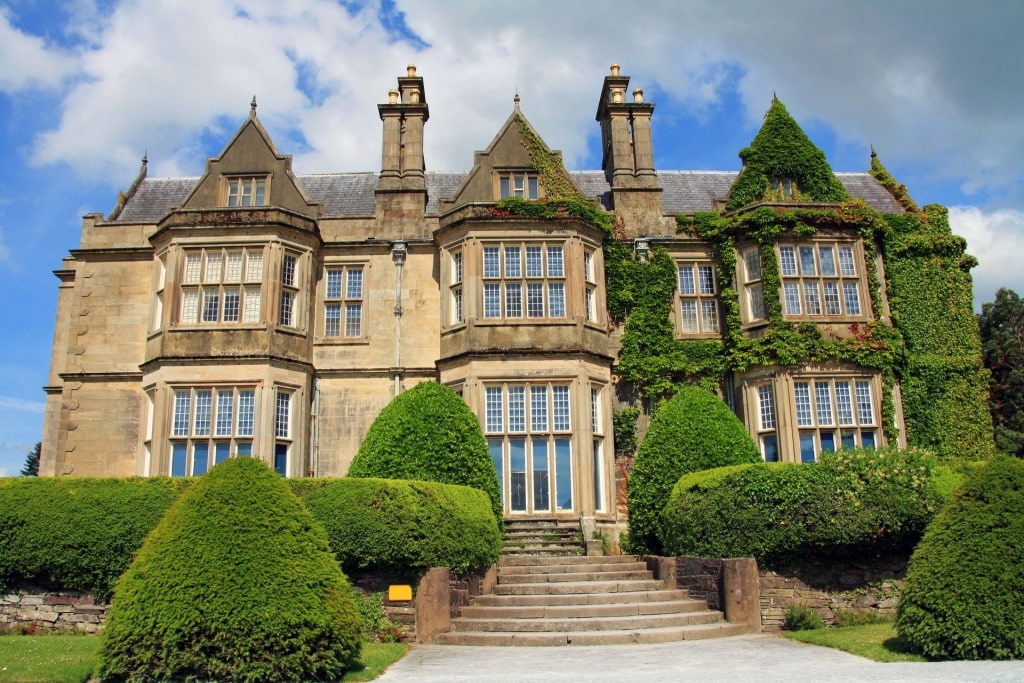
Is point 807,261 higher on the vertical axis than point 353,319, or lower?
higher

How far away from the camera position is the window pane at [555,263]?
71.2 feet

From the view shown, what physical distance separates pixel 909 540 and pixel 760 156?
12560 mm

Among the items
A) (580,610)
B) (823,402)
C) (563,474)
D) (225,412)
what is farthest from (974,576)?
(225,412)

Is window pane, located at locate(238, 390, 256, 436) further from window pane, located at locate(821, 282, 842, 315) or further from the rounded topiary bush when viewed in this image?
window pane, located at locate(821, 282, 842, 315)

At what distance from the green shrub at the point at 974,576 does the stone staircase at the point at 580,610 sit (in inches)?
141

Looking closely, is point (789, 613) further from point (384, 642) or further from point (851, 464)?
point (384, 642)

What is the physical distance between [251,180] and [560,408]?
10702mm

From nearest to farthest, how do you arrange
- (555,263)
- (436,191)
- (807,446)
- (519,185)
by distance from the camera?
(807,446) → (555,263) → (519,185) → (436,191)

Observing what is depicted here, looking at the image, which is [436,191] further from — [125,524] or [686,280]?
[125,524]

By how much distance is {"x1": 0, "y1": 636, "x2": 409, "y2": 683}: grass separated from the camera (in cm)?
990

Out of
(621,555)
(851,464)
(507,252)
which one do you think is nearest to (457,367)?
(507,252)

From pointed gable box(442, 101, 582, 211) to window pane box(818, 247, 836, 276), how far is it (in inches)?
265

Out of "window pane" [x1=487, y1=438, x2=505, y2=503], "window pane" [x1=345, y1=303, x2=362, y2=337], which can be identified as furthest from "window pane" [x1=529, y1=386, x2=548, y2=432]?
"window pane" [x1=345, y1=303, x2=362, y2=337]

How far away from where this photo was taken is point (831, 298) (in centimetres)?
2200
